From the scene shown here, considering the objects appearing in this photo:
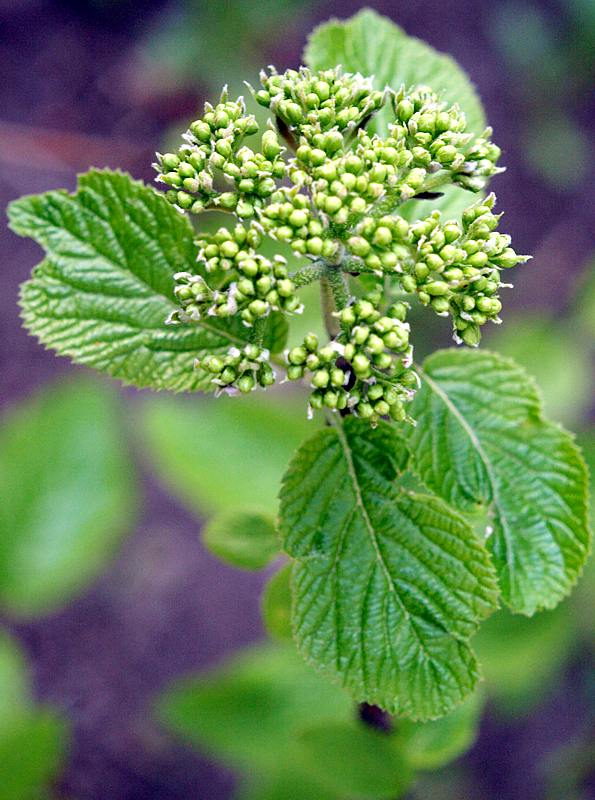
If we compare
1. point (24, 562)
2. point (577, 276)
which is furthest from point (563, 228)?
point (24, 562)

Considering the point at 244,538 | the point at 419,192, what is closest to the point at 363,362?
the point at 419,192

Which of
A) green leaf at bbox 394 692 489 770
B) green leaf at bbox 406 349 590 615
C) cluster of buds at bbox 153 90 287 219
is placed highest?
cluster of buds at bbox 153 90 287 219

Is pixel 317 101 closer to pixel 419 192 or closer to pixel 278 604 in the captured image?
pixel 419 192

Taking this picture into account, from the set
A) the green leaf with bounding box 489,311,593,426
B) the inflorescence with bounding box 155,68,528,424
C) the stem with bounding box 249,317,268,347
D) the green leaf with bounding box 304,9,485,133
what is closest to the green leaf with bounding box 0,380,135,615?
the green leaf with bounding box 489,311,593,426

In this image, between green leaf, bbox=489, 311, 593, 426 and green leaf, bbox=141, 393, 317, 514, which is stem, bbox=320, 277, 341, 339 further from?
green leaf, bbox=489, 311, 593, 426


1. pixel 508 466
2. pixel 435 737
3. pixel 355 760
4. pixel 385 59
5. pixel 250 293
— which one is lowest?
pixel 355 760

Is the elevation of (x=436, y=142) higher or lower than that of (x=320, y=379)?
higher
